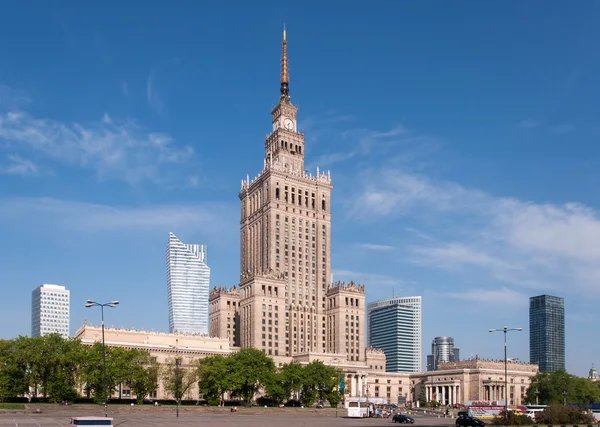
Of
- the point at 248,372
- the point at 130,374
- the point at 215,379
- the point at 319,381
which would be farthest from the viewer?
the point at 319,381

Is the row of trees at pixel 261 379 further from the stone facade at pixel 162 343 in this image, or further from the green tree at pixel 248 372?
the stone facade at pixel 162 343

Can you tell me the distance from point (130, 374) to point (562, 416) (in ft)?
268

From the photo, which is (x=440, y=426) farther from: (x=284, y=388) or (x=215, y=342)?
(x=215, y=342)

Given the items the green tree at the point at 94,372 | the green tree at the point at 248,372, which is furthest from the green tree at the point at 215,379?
the green tree at the point at 94,372

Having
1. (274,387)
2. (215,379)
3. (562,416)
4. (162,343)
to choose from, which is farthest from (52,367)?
(562,416)

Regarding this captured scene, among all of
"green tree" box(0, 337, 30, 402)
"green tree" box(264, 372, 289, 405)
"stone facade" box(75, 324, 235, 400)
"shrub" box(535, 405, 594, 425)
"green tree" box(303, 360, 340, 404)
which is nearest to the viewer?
"shrub" box(535, 405, 594, 425)

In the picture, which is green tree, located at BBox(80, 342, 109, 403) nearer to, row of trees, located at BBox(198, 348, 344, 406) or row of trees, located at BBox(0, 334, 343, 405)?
row of trees, located at BBox(0, 334, 343, 405)

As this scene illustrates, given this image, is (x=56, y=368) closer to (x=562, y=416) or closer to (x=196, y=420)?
(x=196, y=420)

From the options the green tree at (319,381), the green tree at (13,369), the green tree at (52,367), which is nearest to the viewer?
the green tree at (13,369)

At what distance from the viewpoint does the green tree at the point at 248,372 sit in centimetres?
15088

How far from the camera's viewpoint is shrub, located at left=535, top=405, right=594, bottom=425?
102250 millimetres

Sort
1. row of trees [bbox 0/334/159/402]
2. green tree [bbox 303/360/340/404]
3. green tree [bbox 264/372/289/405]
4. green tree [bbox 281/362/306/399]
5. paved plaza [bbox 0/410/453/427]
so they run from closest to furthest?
paved plaza [bbox 0/410/453/427]
row of trees [bbox 0/334/159/402]
green tree [bbox 264/372/289/405]
green tree [bbox 281/362/306/399]
green tree [bbox 303/360/340/404]

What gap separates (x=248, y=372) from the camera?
152 meters

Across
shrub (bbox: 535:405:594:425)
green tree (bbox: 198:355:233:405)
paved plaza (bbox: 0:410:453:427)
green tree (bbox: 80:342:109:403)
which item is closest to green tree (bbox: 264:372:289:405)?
green tree (bbox: 198:355:233:405)
